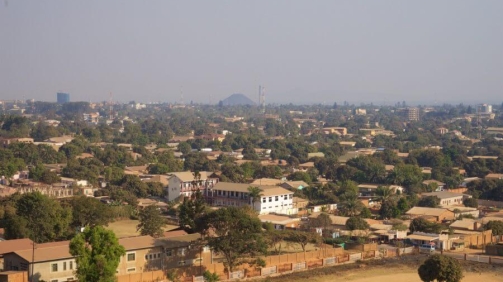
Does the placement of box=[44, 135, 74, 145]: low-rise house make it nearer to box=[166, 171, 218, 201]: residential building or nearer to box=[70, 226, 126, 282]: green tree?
box=[166, 171, 218, 201]: residential building

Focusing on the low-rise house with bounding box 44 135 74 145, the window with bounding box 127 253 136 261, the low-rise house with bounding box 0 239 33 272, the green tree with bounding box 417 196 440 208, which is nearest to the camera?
the low-rise house with bounding box 0 239 33 272

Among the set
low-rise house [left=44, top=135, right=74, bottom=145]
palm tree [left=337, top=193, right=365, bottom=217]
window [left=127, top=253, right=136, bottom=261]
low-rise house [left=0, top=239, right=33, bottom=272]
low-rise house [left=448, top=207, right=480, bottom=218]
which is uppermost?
low-rise house [left=0, top=239, right=33, bottom=272]

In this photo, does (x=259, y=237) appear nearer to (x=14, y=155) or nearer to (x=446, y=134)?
(x=14, y=155)

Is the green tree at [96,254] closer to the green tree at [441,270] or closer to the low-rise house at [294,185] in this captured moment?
the green tree at [441,270]

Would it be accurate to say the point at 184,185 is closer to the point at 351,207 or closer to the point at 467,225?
the point at 351,207

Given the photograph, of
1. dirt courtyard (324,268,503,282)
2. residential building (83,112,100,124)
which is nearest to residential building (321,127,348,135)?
residential building (83,112,100,124)

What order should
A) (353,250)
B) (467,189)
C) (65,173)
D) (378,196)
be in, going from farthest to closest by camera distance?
(65,173) < (467,189) < (378,196) < (353,250)

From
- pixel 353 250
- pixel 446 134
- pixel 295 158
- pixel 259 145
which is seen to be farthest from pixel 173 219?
pixel 446 134
